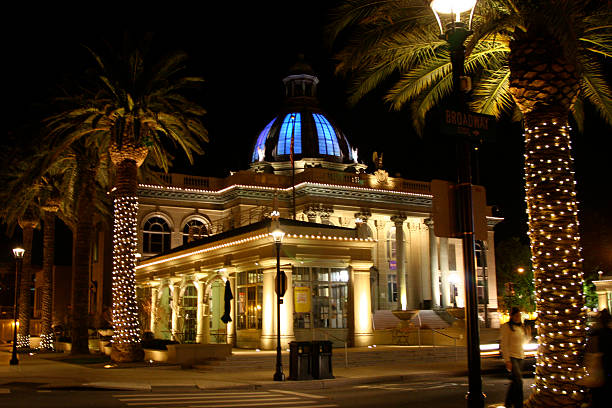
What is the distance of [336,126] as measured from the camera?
71.8 meters

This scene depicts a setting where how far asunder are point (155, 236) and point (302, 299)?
31.3 m

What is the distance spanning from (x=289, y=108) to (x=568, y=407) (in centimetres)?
6132

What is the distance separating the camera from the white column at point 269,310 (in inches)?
1136

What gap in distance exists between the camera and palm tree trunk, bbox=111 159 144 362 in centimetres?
2612

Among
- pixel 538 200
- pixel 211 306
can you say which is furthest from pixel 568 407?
pixel 211 306

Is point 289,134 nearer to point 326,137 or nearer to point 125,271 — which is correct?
point 326,137

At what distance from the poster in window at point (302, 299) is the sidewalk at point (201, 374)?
6.63ft

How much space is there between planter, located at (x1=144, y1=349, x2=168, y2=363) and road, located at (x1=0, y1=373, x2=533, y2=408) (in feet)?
24.4

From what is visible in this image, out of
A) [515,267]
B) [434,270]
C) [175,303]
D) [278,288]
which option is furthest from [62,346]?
[515,267]

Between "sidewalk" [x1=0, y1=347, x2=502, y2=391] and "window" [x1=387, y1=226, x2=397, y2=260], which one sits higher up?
"window" [x1=387, y1=226, x2=397, y2=260]

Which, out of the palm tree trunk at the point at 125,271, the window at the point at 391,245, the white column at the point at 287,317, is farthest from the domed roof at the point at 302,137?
the palm tree trunk at the point at 125,271

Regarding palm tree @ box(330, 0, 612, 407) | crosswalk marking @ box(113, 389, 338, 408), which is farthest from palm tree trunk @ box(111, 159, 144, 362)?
palm tree @ box(330, 0, 612, 407)

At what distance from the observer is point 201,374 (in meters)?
22.4

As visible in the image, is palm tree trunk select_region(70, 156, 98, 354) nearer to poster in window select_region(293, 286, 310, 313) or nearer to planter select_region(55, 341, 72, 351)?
planter select_region(55, 341, 72, 351)
